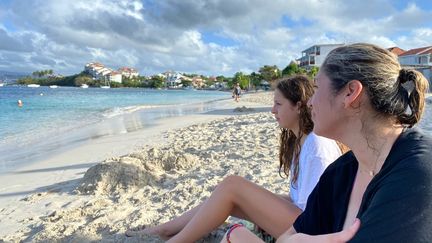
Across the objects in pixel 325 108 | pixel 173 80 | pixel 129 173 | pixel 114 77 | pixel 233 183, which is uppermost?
pixel 114 77

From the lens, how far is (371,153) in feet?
4.58

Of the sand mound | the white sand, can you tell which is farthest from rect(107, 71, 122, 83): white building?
the sand mound

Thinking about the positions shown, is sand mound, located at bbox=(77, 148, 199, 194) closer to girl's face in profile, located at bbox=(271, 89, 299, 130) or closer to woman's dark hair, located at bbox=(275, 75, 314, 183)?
woman's dark hair, located at bbox=(275, 75, 314, 183)

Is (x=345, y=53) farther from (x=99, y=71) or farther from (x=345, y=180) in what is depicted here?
(x=99, y=71)

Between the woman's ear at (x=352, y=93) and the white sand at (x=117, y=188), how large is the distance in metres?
1.87

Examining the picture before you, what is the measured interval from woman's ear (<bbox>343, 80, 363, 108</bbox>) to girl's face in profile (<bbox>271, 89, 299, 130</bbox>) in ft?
4.62

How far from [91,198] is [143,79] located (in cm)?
13827

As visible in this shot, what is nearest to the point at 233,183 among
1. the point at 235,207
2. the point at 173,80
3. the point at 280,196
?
the point at 235,207

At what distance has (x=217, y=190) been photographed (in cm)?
253

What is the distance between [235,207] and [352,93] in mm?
1446

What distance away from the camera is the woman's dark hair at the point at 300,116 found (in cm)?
270

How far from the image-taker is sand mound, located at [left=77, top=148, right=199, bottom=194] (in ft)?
16.9

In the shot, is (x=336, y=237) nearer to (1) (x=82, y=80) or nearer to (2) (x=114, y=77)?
(1) (x=82, y=80)

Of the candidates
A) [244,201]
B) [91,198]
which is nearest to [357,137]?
[244,201]
